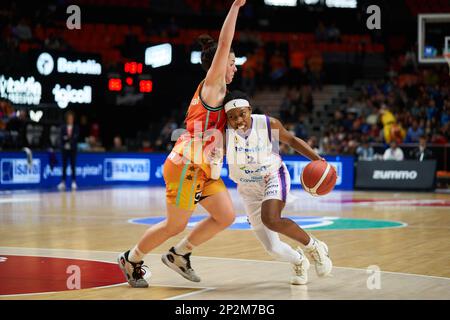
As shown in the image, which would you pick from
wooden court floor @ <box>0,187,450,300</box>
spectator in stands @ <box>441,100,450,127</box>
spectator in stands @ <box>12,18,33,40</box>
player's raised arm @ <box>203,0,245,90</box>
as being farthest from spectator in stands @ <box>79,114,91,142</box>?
player's raised arm @ <box>203,0,245,90</box>

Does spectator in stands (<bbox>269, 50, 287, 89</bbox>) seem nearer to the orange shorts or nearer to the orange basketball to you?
the orange basketball

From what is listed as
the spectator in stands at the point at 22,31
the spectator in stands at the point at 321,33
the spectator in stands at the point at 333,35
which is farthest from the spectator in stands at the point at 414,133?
the spectator in stands at the point at 22,31

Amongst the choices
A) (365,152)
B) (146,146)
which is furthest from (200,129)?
(146,146)

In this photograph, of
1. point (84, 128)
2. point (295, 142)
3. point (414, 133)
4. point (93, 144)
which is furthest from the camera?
point (84, 128)

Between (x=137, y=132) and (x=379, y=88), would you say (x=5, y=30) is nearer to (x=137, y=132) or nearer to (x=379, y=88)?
(x=137, y=132)

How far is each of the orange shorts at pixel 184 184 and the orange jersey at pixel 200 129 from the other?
0.23ft

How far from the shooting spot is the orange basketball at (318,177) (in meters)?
7.18

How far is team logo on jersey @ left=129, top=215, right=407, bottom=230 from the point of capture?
41.2 ft

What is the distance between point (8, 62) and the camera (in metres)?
24.2

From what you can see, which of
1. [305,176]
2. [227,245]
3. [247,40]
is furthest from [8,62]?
[305,176]

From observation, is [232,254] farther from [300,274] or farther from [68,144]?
[68,144]

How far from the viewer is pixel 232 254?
9.32 meters

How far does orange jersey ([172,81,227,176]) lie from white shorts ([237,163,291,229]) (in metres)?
0.57

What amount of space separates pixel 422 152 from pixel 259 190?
16.2 metres
